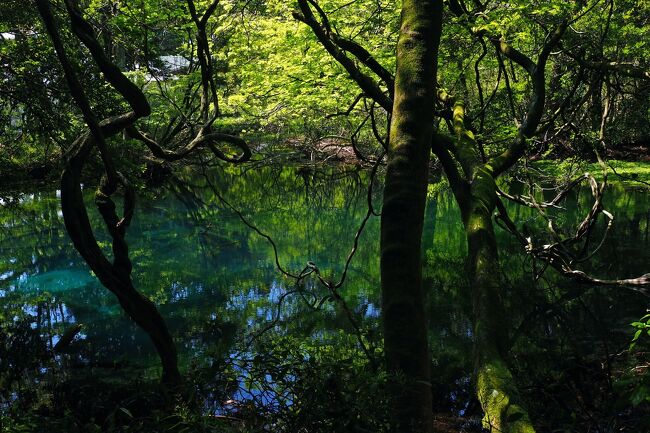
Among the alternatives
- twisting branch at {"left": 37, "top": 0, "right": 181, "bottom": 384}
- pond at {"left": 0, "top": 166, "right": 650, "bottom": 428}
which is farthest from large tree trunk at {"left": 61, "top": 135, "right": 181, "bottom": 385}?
pond at {"left": 0, "top": 166, "right": 650, "bottom": 428}

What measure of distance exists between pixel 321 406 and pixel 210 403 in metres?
2.46

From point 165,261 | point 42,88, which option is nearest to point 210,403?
point 42,88

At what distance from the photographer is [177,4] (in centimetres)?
1258

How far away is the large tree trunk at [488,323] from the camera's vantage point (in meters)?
2.85

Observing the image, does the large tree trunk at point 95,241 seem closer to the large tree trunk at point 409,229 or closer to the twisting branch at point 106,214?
the twisting branch at point 106,214

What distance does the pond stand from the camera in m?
5.96

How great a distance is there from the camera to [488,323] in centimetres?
345

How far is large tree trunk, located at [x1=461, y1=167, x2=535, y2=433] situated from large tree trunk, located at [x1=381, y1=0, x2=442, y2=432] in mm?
547

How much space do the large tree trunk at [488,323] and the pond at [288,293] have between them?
0.56 metres

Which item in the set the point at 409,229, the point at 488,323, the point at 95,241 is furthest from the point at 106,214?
the point at 488,323

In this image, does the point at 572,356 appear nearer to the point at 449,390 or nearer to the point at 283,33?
the point at 449,390

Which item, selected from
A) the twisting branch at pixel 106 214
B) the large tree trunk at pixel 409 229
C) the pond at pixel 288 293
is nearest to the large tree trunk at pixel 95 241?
the twisting branch at pixel 106 214

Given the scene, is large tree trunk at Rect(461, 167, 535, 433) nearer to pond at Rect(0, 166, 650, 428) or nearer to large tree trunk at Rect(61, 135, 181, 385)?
pond at Rect(0, 166, 650, 428)

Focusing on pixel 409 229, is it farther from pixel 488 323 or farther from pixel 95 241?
pixel 95 241
